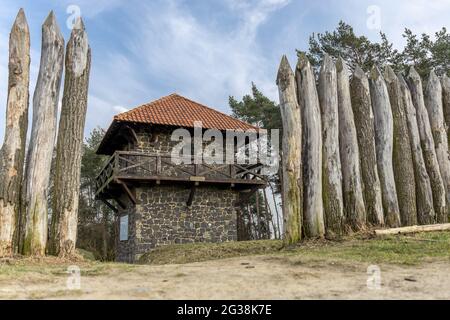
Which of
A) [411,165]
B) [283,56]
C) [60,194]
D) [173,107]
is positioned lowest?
[60,194]

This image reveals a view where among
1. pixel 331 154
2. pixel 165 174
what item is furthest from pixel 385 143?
pixel 165 174

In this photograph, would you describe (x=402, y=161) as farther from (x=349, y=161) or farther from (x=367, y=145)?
(x=349, y=161)

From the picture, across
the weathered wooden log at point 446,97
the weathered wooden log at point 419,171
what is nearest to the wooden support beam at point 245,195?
the weathered wooden log at point 446,97

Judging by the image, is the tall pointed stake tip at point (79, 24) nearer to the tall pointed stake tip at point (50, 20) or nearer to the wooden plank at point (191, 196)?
the tall pointed stake tip at point (50, 20)

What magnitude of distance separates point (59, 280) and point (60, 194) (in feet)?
9.29

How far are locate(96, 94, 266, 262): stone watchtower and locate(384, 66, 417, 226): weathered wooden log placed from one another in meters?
9.00

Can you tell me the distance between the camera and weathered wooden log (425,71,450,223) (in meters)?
9.27

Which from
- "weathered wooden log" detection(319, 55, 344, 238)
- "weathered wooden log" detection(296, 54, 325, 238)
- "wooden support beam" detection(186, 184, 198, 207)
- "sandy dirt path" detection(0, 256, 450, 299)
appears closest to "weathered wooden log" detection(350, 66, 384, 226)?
"weathered wooden log" detection(319, 55, 344, 238)

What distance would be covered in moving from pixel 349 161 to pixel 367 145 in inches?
21.5

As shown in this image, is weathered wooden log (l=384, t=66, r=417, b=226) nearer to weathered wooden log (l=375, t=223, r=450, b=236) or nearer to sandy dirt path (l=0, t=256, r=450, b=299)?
weathered wooden log (l=375, t=223, r=450, b=236)

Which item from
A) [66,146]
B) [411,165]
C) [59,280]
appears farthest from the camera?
[411,165]

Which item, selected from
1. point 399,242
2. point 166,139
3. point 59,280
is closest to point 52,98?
point 59,280

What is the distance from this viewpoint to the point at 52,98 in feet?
25.1
